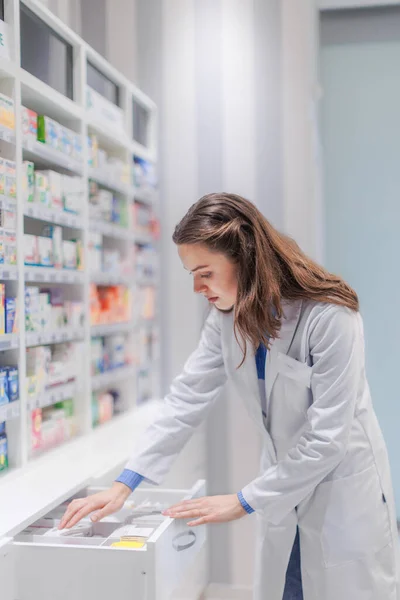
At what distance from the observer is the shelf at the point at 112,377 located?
3.34 metres

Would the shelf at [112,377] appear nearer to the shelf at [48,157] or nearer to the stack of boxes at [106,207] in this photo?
the stack of boxes at [106,207]

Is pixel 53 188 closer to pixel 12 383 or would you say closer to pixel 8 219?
pixel 8 219

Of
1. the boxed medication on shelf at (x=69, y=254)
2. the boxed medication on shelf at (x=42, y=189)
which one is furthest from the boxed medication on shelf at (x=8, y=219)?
the boxed medication on shelf at (x=69, y=254)

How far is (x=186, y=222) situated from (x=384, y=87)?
7.18 feet

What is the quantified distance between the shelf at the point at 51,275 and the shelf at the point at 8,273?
0.10 m

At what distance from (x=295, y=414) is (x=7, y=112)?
1.41 m

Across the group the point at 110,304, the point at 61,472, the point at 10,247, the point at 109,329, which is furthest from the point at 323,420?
the point at 110,304

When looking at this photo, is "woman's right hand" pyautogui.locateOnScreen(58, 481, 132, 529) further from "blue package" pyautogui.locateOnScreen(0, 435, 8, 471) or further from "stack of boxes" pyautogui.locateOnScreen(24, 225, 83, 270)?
"stack of boxes" pyautogui.locateOnScreen(24, 225, 83, 270)

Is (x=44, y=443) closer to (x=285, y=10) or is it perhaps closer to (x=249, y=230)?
(x=249, y=230)

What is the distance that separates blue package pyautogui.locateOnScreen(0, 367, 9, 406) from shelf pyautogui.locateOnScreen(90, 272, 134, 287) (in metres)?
0.92

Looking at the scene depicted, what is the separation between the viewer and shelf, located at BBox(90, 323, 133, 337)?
10.9 feet

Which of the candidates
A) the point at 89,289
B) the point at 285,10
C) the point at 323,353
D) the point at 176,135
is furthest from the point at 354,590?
the point at 285,10

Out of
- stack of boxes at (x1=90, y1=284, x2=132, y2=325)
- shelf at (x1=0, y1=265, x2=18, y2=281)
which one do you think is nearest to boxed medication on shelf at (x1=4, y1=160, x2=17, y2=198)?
shelf at (x1=0, y1=265, x2=18, y2=281)

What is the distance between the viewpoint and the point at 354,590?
2.04 m
